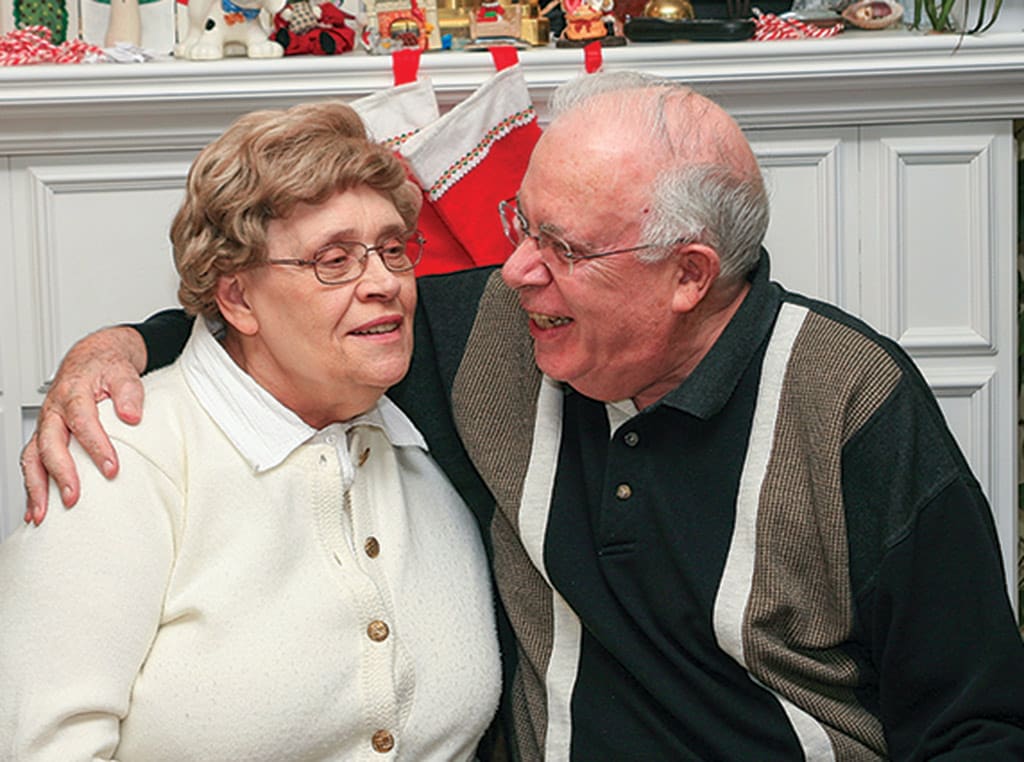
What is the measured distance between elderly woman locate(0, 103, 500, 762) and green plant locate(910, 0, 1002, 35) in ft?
3.19

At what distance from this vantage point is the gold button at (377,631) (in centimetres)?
149

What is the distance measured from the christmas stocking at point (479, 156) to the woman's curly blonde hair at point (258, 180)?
40 cm

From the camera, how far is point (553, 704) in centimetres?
160

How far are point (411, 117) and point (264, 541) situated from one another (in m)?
0.78

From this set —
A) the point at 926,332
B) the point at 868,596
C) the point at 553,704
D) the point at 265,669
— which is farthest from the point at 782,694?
the point at 926,332

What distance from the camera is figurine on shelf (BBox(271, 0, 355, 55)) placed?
2039 mm

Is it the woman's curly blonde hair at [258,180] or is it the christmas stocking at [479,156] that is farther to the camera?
the christmas stocking at [479,156]

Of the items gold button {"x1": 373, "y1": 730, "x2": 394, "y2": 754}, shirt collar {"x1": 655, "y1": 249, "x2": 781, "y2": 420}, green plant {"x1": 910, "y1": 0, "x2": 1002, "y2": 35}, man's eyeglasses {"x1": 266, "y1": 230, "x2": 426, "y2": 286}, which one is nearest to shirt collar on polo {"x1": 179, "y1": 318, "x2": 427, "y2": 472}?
man's eyeglasses {"x1": 266, "y1": 230, "x2": 426, "y2": 286}

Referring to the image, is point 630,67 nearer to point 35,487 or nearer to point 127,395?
point 127,395

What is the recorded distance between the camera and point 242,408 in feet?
4.96

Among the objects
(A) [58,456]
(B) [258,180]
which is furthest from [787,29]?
(A) [58,456]

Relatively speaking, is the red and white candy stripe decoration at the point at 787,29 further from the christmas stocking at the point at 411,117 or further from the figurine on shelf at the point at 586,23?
the christmas stocking at the point at 411,117

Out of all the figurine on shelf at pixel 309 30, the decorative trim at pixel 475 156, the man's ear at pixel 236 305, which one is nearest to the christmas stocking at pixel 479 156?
the decorative trim at pixel 475 156

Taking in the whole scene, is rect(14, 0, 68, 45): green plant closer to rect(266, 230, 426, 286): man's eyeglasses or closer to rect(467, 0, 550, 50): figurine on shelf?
rect(467, 0, 550, 50): figurine on shelf
